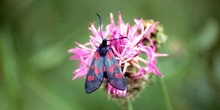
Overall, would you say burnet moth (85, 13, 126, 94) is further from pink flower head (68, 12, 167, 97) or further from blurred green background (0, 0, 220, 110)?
blurred green background (0, 0, 220, 110)

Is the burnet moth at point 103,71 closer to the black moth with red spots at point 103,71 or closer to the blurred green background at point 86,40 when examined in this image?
the black moth with red spots at point 103,71

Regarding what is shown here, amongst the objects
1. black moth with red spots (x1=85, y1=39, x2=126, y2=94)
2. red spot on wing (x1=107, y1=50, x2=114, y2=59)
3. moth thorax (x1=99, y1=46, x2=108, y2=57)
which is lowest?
black moth with red spots (x1=85, y1=39, x2=126, y2=94)

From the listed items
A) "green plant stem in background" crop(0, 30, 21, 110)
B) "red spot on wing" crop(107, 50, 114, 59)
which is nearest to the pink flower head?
"red spot on wing" crop(107, 50, 114, 59)

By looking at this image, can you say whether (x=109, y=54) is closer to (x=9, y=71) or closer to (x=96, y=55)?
(x=96, y=55)

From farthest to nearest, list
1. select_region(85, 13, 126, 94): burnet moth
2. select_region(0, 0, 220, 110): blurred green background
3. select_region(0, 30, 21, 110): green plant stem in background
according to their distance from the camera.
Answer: select_region(0, 0, 220, 110): blurred green background < select_region(0, 30, 21, 110): green plant stem in background < select_region(85, 13, 126, 94): burnet moth

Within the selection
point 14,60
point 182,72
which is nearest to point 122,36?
point 14,60

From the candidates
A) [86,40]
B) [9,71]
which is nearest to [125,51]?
[9,71]
